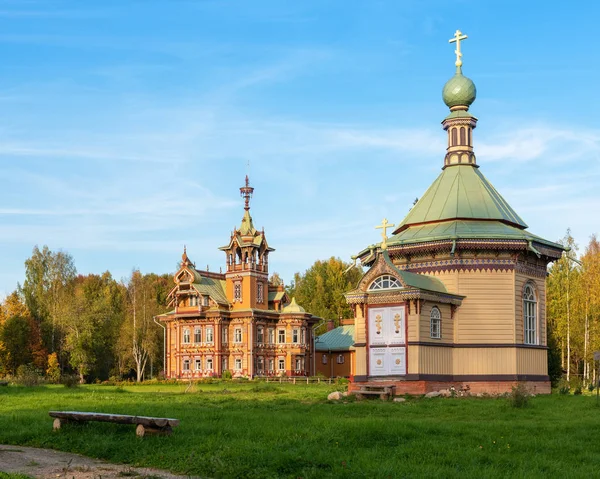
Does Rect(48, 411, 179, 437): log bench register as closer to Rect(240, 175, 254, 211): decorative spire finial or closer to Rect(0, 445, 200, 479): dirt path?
Rect(0, 445, 200, 479): dirt path

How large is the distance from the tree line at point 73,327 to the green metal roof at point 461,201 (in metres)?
38.8

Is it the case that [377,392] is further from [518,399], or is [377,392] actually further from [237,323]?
[237,323]

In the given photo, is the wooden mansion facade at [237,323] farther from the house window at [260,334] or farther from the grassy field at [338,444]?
the grassy field at [338,444]

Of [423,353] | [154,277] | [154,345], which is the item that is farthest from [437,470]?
[154,277]

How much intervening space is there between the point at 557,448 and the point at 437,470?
329 centimetres

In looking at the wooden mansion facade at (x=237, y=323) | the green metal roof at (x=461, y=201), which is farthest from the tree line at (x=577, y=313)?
the wooden mansion facade at (x=237, y=323)

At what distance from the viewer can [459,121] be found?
35.8 meters

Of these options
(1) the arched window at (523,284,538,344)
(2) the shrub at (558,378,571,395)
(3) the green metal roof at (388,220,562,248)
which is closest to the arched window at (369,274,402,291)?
(3) the green metal roof at (388,220,562,248)

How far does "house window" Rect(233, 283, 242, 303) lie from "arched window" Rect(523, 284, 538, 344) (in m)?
36.8

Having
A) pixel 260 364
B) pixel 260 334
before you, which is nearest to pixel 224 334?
pixel 260 334

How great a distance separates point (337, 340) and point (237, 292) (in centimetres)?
1000

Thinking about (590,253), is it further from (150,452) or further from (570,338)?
(150,452)

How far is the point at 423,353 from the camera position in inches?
1160

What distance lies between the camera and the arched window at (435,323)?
99.0 feet
